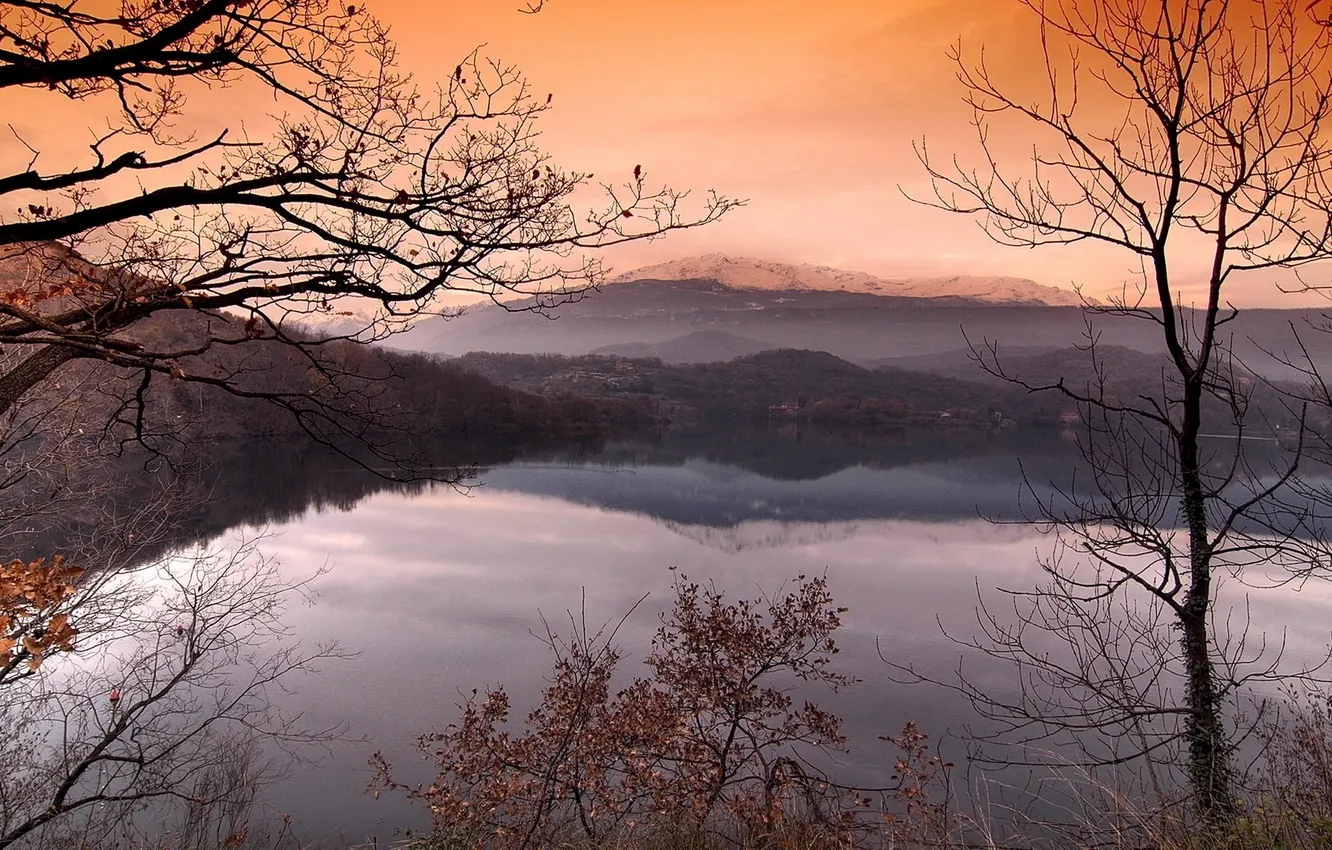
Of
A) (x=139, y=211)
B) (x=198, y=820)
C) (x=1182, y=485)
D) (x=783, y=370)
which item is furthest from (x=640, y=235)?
(x=783, y=370)

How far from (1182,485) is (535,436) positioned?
242 ft

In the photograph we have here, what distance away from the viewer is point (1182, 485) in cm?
474

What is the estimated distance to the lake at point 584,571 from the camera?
12867mm

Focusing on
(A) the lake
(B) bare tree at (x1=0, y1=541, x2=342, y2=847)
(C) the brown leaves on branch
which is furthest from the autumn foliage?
(C) the brown leaves on branch

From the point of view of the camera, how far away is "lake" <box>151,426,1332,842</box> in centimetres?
1287

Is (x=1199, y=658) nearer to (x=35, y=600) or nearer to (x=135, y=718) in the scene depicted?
(x=35, y=600)

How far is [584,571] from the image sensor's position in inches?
982

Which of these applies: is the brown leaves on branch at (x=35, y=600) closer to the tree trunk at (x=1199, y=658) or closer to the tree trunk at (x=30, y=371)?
the tree trunk at (x=30, y=371)

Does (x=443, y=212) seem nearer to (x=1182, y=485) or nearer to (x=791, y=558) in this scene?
(x=1182, y=485)

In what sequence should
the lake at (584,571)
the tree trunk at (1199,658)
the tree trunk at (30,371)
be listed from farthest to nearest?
the lake at (584,571), the tree trunk at (1199,658), the tree trunk at (30,371)

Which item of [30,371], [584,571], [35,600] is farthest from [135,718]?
[584,571]

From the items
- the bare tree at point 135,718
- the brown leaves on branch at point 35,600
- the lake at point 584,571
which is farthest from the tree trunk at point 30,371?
the bare tree at point 135,718

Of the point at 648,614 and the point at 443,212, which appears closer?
the point at 443,212

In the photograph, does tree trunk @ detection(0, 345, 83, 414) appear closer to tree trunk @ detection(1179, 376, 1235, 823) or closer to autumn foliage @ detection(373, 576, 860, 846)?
autumn foliage @ detection(373, 576, 860, 846)
